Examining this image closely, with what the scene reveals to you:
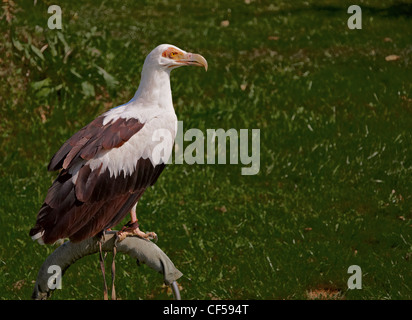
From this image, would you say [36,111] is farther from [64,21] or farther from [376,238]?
[376,238]

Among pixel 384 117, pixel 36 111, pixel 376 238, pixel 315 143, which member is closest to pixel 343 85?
pixel 384 117

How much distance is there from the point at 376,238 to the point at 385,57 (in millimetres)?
4374

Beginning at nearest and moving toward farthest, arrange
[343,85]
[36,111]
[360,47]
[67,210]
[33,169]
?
1. [67,210]
2. [33,169]
3. [36,111]
4. [343,85]
5. [360,47]

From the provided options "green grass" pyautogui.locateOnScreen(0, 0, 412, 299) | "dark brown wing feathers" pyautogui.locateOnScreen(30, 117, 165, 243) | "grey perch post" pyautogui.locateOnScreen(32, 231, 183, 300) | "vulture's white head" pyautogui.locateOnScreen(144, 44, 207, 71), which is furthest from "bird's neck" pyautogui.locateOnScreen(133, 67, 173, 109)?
"green grass" pyautogui.locateOnScreen(0, 0, 412, 299)

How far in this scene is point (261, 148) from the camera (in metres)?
7.71

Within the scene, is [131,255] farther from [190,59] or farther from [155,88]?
[190,59]

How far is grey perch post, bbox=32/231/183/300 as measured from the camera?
3.47 metres

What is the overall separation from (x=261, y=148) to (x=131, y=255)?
4207 mm

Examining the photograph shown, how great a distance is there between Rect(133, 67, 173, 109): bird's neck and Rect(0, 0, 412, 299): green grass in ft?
6.26

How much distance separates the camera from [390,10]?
12367 mm

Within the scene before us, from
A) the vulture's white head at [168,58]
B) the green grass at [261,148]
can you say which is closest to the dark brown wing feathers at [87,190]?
the vulture's white head at [168,58]

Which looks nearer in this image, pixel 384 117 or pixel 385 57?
pixel 384 117

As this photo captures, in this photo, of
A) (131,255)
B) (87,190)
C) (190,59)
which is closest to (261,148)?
(190,59)

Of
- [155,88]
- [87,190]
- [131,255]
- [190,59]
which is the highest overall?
[190,59]
